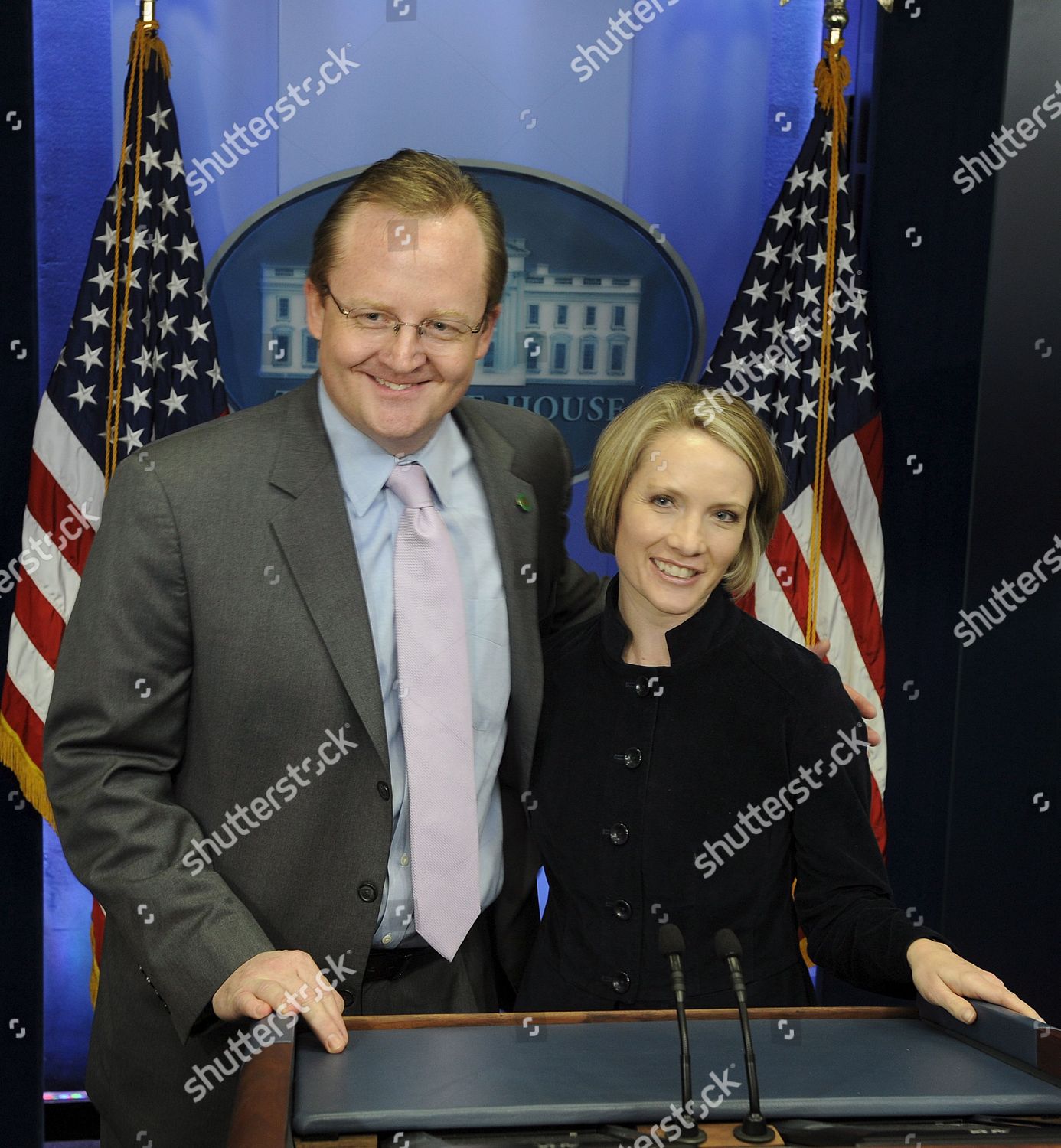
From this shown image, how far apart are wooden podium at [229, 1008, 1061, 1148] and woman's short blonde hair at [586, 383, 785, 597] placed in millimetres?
729

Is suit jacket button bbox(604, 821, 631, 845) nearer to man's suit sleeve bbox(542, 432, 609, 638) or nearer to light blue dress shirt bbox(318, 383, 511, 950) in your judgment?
light blue dress shirt bbox(318, 383, 511, 950)

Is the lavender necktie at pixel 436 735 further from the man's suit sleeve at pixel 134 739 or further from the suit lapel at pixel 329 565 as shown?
the man's suit sleeve at pixel 134 739

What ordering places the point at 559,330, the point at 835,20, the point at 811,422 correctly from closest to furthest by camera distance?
the point at 835,20 < the point at 811,422 < the point at 559,330

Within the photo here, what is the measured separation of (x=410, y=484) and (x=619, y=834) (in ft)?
2.09

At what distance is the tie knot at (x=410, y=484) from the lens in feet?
6.75

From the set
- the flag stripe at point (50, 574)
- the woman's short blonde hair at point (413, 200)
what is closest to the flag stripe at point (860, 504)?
the woman's short blonde hair at point (413, 200)

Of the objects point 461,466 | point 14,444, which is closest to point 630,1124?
point 461,466

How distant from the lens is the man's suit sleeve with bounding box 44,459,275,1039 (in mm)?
1766

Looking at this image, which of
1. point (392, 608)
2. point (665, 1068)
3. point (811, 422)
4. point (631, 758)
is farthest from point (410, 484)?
point (811, 422)

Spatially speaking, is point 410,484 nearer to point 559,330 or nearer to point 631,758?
point 631,758

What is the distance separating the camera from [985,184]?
3221 mm

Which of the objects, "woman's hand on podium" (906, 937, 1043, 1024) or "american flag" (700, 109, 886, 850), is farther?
"american flag" (700, 109, 886, 850)

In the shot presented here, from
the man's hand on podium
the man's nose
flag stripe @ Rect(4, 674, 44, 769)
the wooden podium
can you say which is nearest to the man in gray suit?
the man's nose

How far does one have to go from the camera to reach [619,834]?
1.96 meters
